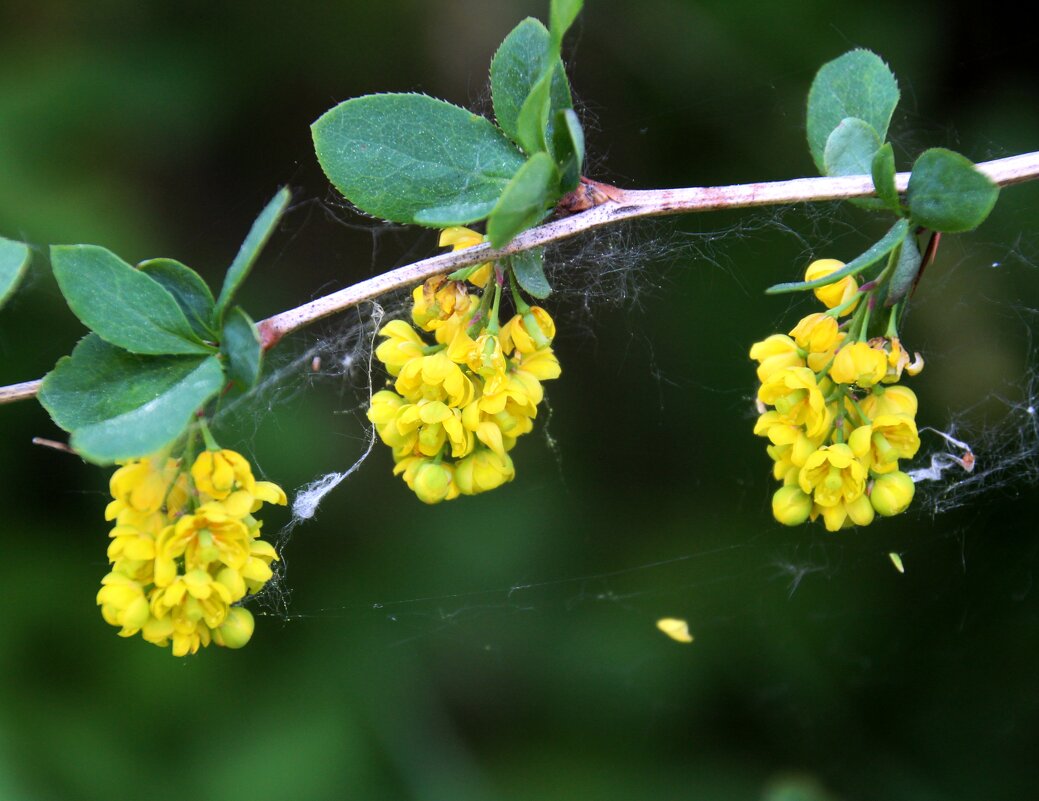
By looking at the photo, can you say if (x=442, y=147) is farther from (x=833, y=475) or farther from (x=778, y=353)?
(x=833, y=475)

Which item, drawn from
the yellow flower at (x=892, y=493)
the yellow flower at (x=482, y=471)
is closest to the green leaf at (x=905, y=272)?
the yellow flower at (x=892, y=493)

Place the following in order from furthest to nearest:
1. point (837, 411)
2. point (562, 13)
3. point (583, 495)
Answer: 1. point (583, 495)
2. point (837, 411)
3. point (562, 13)

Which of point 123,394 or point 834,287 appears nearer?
point 123,394

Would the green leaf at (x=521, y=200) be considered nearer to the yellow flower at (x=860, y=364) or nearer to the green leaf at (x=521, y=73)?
the green leaf at (x=521, y=73)

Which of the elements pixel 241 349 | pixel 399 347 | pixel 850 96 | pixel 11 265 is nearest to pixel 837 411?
pixel 850 96

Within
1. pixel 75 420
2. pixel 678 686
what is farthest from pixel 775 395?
pixel 678 686

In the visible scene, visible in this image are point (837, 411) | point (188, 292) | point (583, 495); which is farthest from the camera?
point (583, 495)

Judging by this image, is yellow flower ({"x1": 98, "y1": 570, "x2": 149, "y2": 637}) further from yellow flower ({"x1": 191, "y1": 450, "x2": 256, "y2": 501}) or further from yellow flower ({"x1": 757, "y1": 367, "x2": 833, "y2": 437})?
yellow flower ({"x1": 757, "y1": 367, "x2": 833, "y2": 437})

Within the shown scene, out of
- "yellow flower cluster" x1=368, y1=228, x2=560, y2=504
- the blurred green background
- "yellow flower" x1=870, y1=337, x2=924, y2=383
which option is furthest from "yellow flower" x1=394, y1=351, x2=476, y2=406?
the blurred green background
